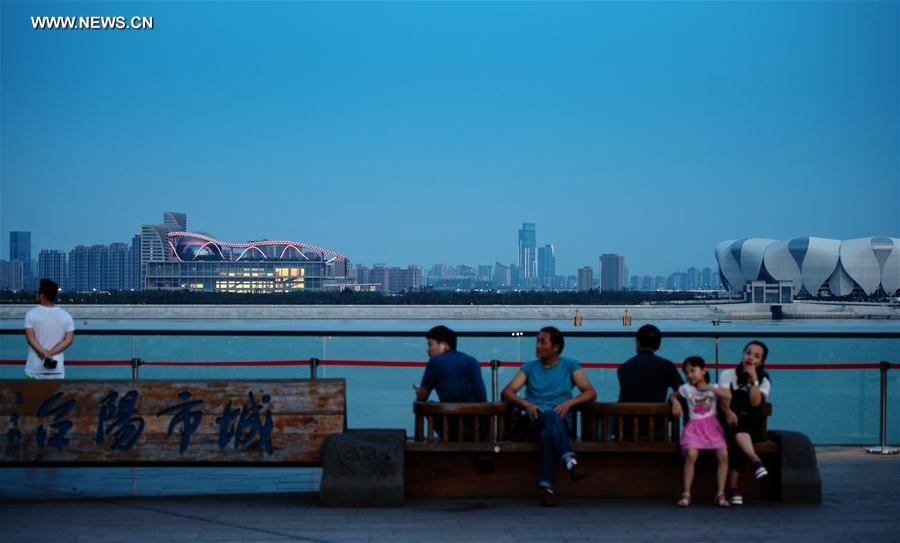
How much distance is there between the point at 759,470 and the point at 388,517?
8.57 feet

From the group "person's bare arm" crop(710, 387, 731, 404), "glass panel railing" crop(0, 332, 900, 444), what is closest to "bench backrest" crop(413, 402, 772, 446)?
"person's bare arm" crop(710, 387, 731, 404)

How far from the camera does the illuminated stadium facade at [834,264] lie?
16112 centimetres

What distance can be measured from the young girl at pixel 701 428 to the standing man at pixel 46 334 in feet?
17.1

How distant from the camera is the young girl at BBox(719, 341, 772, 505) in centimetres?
654

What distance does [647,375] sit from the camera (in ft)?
22.8

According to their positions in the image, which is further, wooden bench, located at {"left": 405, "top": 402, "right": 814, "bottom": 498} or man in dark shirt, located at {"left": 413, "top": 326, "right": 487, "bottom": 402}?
man in dark shirt, located at {"left": 413, "top": 326, "right": 487, "bottom": 402}

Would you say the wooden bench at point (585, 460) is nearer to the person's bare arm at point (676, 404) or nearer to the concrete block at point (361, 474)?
the person's bare arm at point (676, 404)

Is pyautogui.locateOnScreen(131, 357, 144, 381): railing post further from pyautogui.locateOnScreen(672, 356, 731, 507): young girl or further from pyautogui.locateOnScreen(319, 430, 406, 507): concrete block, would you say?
pyautogui.locateOnScreen(672, 356, 731, 507): young girl

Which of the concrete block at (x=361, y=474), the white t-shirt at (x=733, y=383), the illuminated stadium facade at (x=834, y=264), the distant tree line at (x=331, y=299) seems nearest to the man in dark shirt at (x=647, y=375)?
the white t-shirt at (x=733, y=383)

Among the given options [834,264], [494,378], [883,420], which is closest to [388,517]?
[494,378]

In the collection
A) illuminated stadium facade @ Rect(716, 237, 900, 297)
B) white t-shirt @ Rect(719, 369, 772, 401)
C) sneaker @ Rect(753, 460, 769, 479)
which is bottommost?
sneaker @ Rect(753, 460, 769, 479)

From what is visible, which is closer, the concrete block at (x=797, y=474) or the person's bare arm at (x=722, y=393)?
the person's bare arm at (x=722, y=393)

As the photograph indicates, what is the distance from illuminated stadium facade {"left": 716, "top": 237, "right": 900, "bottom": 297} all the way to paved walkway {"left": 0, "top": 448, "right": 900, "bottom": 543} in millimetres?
161994

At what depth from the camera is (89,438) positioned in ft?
21.5
